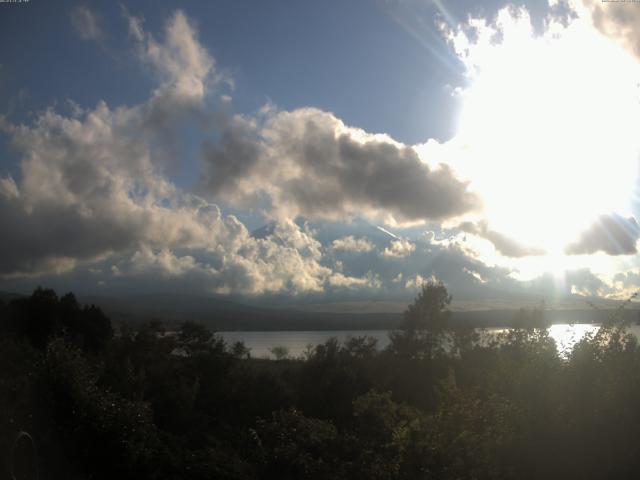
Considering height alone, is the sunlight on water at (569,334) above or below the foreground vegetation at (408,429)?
above

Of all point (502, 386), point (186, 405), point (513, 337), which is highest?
point (513, 337)

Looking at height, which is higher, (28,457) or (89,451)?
(28,457)

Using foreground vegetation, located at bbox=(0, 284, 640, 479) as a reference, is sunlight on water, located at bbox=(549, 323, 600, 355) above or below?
above

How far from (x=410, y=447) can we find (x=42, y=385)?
26.9 feet

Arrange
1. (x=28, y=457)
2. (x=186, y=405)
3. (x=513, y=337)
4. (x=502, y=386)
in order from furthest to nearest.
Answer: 1. (x=186, y=405)
2. (x=513, y=337)
3. (x=502, y=386)
4. (x=28, y=457)

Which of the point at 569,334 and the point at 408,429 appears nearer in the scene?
the point at 408,429

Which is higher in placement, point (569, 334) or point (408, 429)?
point (569, 334)

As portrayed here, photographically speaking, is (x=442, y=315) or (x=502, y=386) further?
(x=442, y=315)

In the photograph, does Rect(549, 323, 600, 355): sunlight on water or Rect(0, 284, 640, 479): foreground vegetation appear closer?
Rect(0, 284, 640, 479): foreground vegetation

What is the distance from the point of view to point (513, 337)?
11594mm

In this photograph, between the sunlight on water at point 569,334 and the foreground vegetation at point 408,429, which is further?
Result: the sunlight on water at point 569,334

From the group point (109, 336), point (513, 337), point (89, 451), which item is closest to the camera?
point (513, 337)

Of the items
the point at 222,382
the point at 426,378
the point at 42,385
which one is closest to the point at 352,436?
the point at 42,385

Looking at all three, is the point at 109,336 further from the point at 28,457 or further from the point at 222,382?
the point at 28,457
